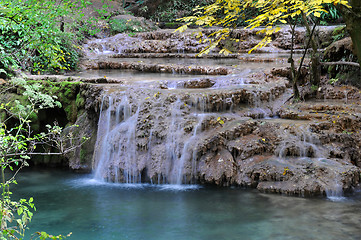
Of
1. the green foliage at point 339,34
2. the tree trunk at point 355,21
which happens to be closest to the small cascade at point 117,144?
the tree trunk at point 355,21

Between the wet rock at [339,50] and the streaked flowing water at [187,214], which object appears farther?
the wet rock at [339,50]

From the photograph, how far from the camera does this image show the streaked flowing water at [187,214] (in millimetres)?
4980

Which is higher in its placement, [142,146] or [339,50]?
[339,50]

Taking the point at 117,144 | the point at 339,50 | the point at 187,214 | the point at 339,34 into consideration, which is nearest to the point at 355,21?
the point at 187,214

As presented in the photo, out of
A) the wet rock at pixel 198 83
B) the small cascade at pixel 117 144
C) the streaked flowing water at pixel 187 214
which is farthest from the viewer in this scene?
the wet rock at pixel 198 83

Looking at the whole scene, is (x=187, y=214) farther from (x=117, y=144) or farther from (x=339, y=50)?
(x=339, y=50)

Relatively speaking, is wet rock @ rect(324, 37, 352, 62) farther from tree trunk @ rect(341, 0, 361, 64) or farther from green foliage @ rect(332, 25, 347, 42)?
tree trunk @ rect(341, 0, 361, 64)

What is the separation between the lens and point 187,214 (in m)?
5.62

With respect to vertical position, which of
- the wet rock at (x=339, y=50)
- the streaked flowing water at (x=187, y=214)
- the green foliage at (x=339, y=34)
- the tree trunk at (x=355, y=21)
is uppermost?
the green foliage at (x=339, y=34)

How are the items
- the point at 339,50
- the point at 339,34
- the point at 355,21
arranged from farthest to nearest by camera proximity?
the point at 339,34 < the point at 339,50 < the point at 355,21

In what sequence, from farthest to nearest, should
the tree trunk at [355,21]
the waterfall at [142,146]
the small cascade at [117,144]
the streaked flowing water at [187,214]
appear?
the small cascade at [117,144] → the waterfall at [142,146] → the streaked flowing water at [187,214] → the tree trunk at [355,21]

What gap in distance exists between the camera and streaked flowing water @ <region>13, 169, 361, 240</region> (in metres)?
4.98

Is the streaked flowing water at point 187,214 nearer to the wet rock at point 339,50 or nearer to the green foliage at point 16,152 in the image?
the green foliage at point 16,152

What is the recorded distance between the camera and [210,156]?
679 cm
